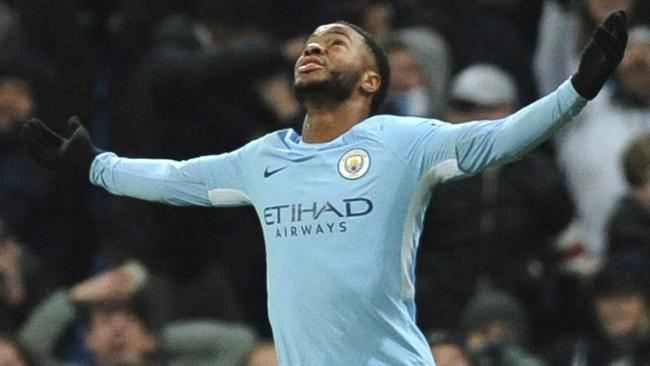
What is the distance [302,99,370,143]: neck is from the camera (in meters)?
6.16

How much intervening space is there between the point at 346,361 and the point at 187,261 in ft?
9.52

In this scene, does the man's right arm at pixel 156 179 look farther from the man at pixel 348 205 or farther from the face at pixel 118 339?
the face at pixel 118 339

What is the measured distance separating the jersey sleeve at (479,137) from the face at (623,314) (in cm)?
257

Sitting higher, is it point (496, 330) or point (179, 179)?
point (179, 179)

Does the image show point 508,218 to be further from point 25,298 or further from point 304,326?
point 304,326

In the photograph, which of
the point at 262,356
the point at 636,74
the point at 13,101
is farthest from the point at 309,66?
the point at 636,74

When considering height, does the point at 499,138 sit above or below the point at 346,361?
above

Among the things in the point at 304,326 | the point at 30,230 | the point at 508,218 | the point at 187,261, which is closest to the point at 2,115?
the point at 30,230

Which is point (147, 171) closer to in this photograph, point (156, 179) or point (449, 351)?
point (156, 179)

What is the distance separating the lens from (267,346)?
8.39m

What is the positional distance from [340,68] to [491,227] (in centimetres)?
269

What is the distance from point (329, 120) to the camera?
6176mm

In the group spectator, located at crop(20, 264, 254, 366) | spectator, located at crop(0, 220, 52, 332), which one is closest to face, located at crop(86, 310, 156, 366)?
spectator, located at crop(20, 264, 254, 366)

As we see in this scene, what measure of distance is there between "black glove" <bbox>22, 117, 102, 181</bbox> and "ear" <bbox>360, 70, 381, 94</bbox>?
0.97 meters
